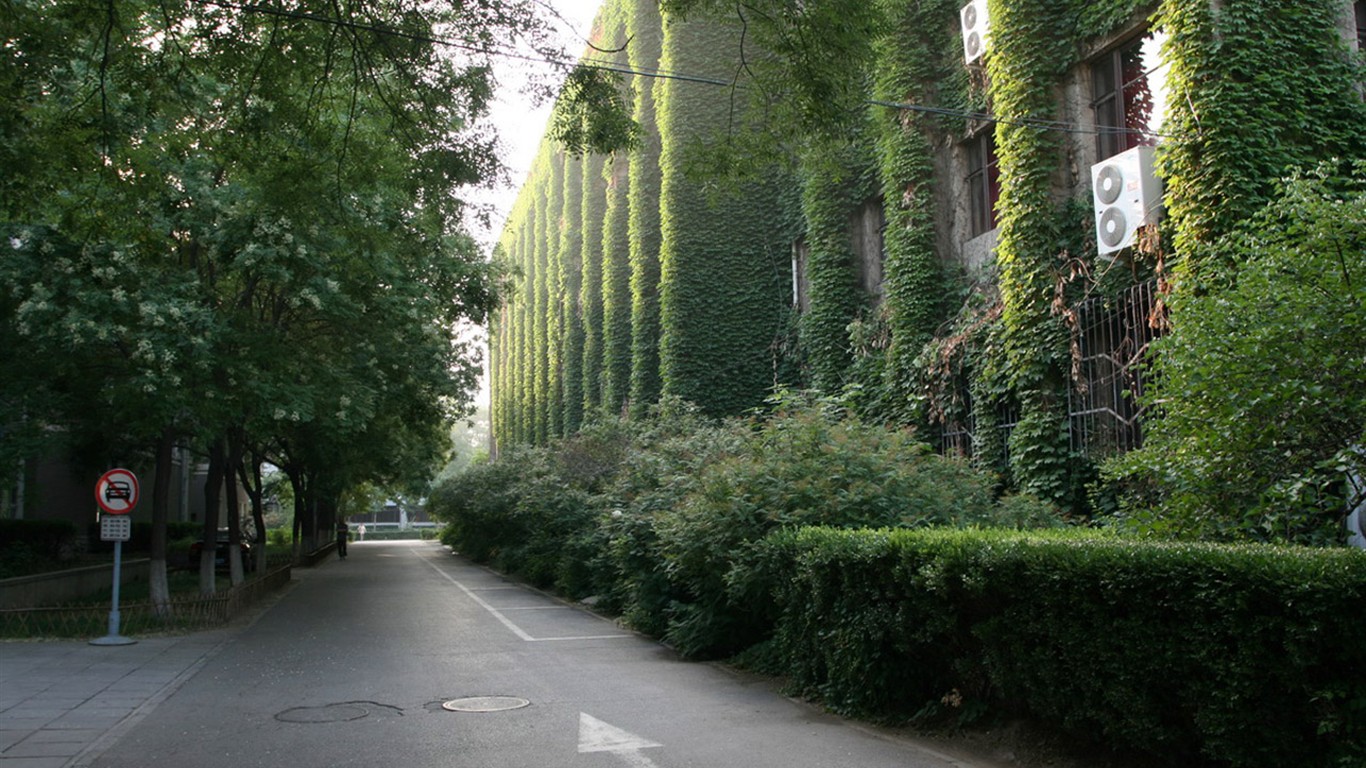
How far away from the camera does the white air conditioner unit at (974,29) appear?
16.9 m

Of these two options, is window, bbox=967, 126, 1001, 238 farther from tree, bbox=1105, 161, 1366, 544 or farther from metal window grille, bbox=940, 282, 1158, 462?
tree, bbox=1105, 161, 1366, 544

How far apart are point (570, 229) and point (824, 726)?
41226mm

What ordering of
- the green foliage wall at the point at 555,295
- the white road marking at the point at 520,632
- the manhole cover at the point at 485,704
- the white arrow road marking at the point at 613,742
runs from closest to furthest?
the white arrow road marking at the point at 613,742 → the manhole cover at the point at 485,704 → the white road marking at the point at 520,632 → the green foliage wall at the point at 555,295

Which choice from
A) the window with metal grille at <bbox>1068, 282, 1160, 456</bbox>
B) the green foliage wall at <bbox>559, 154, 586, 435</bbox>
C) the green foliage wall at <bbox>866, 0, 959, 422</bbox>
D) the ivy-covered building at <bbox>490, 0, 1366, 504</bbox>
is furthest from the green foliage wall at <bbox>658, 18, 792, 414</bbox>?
the green foliage wall at <bbox>559, 154, 586, 435</bbox>

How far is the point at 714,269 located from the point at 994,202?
437 inches

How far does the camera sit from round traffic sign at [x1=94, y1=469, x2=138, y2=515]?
15.7 m

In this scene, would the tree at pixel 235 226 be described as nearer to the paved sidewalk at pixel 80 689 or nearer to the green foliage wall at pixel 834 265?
the paved sidewalk at pixel 80 689

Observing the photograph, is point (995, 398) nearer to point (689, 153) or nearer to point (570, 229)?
point (689, 153)

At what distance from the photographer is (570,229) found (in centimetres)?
4797

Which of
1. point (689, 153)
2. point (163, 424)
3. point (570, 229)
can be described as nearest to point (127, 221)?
point (689, 153)

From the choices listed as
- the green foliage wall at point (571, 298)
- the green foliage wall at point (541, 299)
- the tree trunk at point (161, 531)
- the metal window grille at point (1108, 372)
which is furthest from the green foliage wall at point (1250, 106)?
the green foliage wall at point (541, 299)

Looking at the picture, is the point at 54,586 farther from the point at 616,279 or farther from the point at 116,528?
the point at 616,279

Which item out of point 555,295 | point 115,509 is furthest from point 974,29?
point 555,295

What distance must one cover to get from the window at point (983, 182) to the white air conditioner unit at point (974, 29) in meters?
1.56
